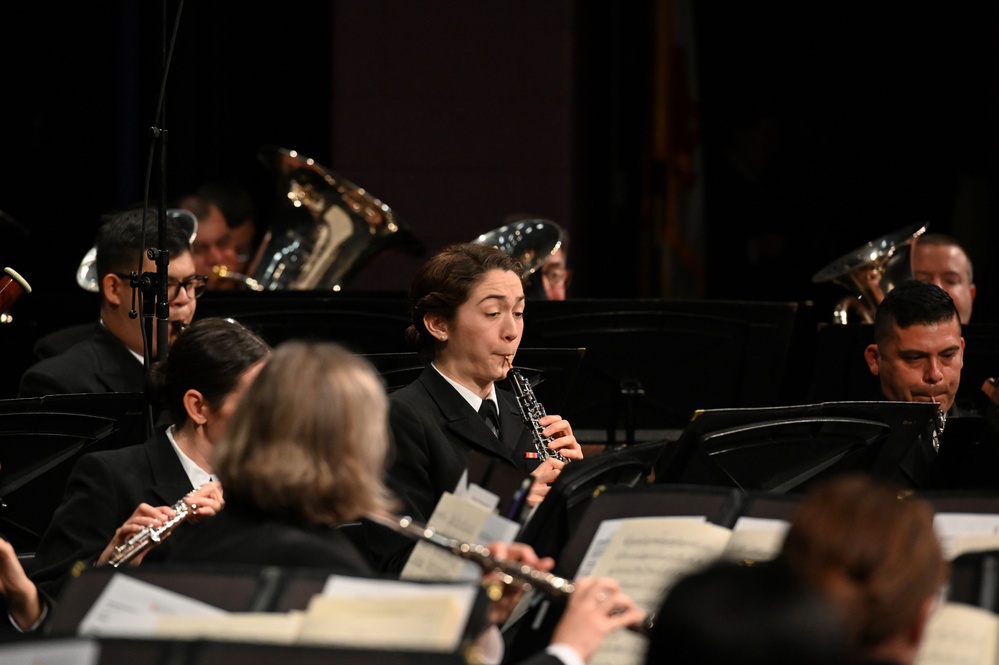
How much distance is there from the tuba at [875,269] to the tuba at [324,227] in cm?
171

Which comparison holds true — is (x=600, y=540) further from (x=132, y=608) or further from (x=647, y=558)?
(x=132, y=608)

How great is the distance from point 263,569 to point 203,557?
255mm

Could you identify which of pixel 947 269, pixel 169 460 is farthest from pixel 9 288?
pixel 947 269

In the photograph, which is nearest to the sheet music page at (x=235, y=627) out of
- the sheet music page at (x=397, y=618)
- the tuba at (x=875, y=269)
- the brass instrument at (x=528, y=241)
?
the sheet music page at (x=397, y=618)

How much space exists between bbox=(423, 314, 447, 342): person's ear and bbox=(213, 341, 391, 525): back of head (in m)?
1.32

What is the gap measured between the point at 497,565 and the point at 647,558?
290 mm

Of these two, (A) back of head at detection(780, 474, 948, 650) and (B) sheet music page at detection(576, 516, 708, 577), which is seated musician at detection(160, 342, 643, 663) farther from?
(A) back of head at detection(780, 474, 948, 650)

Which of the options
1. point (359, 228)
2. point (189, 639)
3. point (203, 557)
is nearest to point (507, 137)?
point (359, 228)

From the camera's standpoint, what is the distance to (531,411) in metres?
3.63

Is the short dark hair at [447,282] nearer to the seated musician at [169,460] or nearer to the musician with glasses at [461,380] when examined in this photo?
the musician with glasses at [461,380]

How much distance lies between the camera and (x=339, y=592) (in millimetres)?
2012

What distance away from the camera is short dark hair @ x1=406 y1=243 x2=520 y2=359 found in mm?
3588

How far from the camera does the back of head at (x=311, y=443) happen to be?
2211 millimetres

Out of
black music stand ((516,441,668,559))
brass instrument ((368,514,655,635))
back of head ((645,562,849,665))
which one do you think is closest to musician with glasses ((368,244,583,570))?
black music stand ((516,441,668,559))
